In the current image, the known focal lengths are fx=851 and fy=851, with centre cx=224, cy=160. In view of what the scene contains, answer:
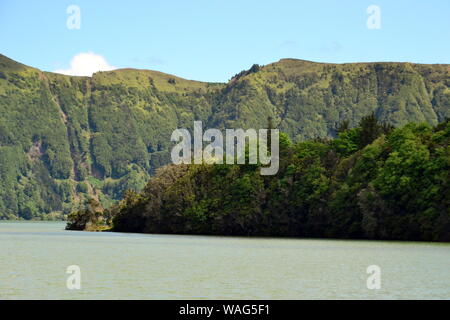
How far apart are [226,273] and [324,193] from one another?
78.4 meters

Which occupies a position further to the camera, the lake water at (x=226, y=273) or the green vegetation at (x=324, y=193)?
the green vegetation at (x=324, y=193)

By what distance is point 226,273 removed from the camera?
2640 inches

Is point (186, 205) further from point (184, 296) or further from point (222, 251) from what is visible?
point (184, 296)

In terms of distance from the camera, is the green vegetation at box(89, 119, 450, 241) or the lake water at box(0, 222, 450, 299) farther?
the green vegetation at box(89, 119, 450, 241)

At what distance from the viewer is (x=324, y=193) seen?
14362cm

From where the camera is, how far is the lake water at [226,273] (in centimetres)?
5268

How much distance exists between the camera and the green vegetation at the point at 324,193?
12419 cm

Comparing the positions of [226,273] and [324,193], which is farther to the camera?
[324,193]

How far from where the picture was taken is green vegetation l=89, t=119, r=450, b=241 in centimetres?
12419

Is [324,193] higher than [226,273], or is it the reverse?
[324,193]

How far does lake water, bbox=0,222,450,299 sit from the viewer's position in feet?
173

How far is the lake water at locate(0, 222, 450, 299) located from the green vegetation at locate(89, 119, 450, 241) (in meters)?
27.4

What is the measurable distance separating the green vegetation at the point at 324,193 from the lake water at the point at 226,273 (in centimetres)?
2741
